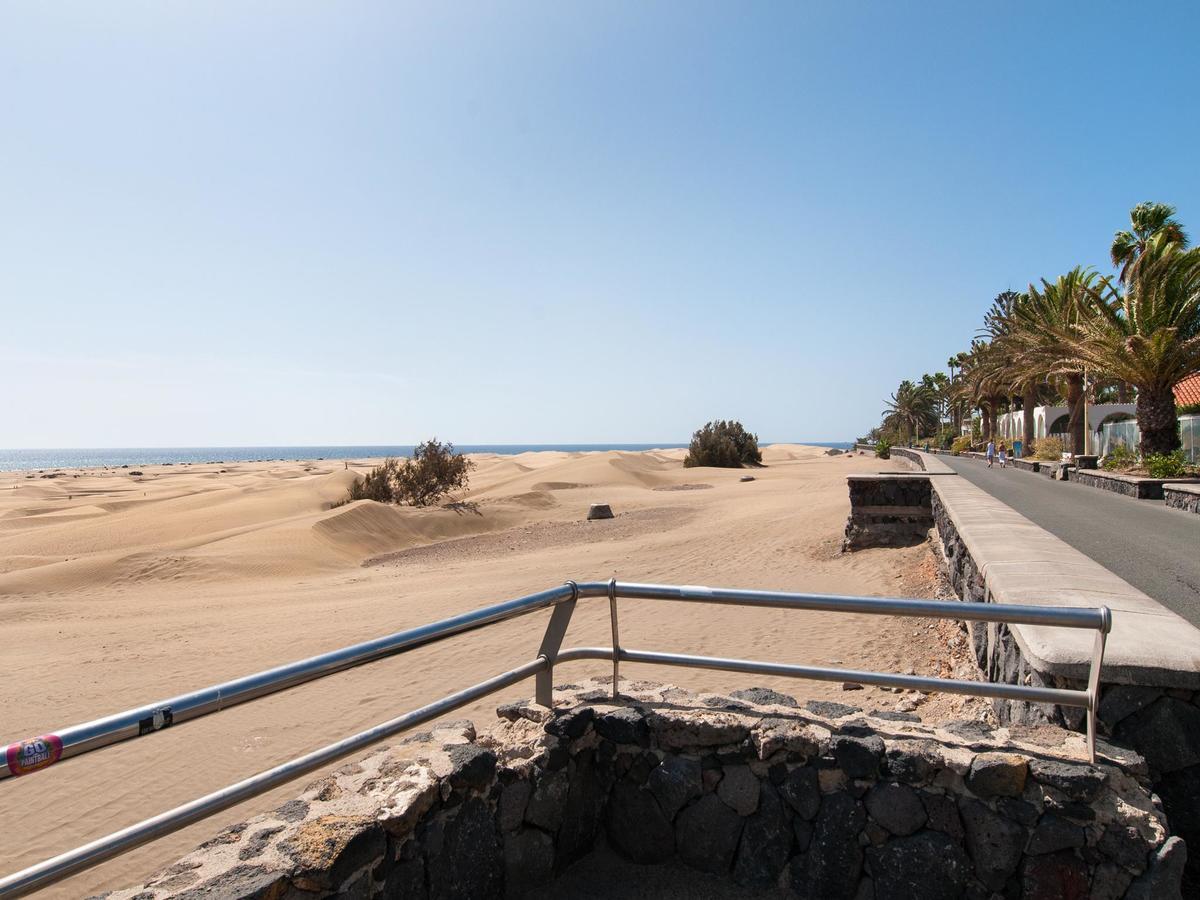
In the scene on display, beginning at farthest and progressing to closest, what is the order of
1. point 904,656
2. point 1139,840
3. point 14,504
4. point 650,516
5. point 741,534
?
1. point 14,504
2. point 650,516
3. point 741,534
4. point 904,656
5. point 1139,840

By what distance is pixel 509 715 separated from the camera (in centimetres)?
376

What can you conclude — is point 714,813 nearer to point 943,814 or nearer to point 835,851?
point 835,851

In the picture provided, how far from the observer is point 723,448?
165 feet

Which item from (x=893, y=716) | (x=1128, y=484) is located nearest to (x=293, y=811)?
(x=893, y=716)

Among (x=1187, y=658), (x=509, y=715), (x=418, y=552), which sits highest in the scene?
(x=1187, y=658)

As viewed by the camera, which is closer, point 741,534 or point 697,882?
point 697,882

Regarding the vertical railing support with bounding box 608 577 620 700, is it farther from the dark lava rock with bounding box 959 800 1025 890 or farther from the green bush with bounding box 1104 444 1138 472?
the green bush with bounding box 1104 444 1138 472

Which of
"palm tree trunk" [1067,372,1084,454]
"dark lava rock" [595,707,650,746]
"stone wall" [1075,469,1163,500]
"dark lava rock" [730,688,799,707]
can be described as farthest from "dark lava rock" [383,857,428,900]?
"palm tree trunk" [1067,372,1084,454]

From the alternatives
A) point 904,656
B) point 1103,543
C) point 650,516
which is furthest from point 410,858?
point 650,516

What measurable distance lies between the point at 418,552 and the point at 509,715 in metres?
16.3

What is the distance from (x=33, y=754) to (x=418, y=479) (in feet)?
82.6

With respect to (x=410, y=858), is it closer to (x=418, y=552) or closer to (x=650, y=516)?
(x=418, y=552)

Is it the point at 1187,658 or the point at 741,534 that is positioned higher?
the point at 1187,658

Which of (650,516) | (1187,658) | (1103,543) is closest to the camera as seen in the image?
(1187,658)
